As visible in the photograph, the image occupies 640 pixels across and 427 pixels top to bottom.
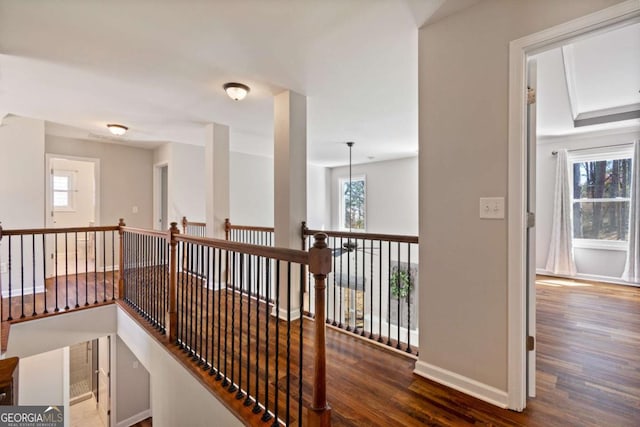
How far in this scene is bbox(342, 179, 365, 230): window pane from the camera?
8.08 metres

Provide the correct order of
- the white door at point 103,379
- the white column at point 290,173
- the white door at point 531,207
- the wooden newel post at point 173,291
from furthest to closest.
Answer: the white door at point 103,379 < the white column at point 290,173 < the wooden newel post at point 173,291 < the white door at point 531,207

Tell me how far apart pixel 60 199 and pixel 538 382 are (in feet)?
29.0

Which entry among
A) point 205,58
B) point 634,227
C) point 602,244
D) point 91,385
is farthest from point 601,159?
point 91,385

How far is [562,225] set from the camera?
4621mm

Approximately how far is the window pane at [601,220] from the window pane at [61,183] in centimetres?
1025

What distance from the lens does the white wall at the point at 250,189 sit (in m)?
6.18

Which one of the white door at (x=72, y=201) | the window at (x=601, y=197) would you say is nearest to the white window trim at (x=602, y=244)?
the window at (x=601, y=197)

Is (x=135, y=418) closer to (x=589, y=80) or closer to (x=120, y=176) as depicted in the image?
(x=120, y=176)

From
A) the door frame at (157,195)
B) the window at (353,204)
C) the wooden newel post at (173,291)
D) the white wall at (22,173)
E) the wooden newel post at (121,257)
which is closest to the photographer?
the wooden newel post at (173,291)

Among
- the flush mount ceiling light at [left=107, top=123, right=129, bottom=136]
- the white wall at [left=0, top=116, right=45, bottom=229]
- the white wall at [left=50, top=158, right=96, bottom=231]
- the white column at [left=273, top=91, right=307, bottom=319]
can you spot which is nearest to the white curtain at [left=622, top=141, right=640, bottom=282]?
the white column at [left=273, top=91, right=307, bottom=319]

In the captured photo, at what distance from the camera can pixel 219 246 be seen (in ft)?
6.23

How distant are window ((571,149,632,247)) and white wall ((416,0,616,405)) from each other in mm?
4330

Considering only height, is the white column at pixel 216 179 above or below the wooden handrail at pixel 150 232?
above

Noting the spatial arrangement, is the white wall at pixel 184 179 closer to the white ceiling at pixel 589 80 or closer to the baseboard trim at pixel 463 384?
the baseboard trim at pixel 463 384
